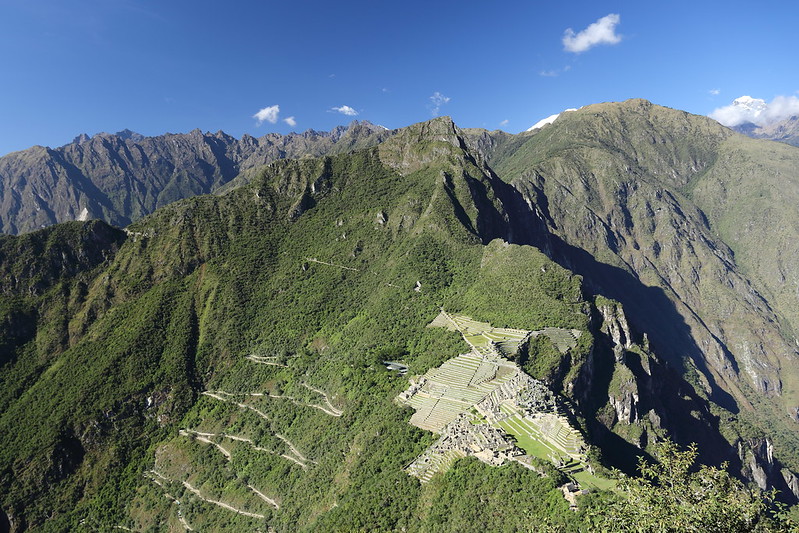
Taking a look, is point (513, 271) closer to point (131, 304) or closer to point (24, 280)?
point (131, 304)

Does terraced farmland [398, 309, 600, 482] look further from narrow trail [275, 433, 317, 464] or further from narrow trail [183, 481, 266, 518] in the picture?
narrow trail [183, 481, 266, 518]

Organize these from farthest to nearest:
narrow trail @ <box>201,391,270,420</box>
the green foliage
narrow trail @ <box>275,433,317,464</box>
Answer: narrow trail @ <box>201,391,270,420</box> → narrow trail @ <box>275,433,317,464</box> → the green foliage

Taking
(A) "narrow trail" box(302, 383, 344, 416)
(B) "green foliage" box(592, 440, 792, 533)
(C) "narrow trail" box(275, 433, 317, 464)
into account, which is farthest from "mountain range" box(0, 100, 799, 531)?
(B) "green foliage" box(592, 440, 792, 533)

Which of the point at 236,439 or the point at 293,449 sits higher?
the point at 293,449

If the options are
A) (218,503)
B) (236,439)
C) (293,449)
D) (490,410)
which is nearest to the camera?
(490,410)

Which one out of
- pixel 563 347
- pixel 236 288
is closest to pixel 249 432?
pixel 236 288

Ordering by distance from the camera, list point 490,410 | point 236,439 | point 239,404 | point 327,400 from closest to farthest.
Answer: point 490,410 → point 327,400 → point 236,439 → point 239,404

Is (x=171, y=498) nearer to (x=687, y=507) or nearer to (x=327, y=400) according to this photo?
(x=327, y=400)

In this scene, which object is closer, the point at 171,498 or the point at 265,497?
the point at 265,497

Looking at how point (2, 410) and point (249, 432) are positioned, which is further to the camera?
point (2, 410)

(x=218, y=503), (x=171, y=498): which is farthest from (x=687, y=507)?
(x=171, y=498)

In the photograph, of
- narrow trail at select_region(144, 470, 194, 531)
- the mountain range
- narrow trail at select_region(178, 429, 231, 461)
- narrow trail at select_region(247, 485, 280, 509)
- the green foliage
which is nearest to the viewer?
the green foliage
